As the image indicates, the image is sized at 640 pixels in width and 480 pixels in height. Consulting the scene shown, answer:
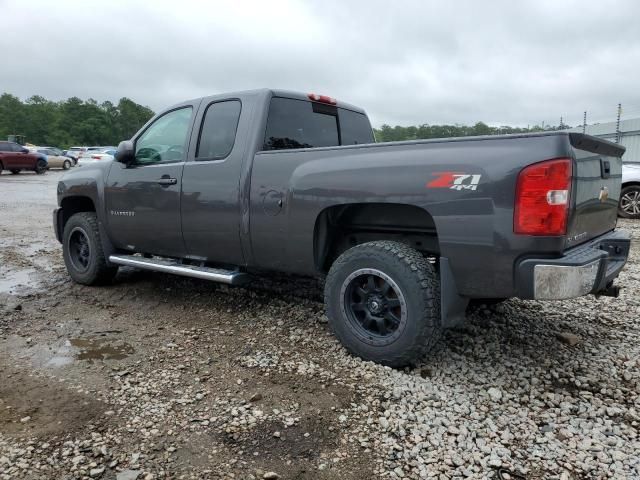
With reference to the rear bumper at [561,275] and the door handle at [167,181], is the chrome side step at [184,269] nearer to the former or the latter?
the door handle at [167,181]

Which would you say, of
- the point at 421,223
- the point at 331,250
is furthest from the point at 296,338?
the point at 421,223

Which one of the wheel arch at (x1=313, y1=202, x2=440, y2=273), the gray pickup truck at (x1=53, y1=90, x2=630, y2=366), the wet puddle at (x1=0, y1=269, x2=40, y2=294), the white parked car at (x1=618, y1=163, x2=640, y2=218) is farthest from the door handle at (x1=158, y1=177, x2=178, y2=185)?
the white parked car at (x1=618, y1=163, x2=640, y2=218)

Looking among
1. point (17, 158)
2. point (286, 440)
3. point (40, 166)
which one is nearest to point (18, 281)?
point (286, 440)

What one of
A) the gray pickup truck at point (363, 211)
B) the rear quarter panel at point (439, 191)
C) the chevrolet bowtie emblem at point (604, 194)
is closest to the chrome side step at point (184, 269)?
the gray pickup truck at point (363, 211)

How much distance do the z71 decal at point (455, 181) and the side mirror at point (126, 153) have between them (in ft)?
10.0

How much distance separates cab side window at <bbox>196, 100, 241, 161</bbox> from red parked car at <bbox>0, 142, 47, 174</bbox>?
2570cm

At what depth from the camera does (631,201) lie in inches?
400

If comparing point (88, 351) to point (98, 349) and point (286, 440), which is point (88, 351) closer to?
point (98, 349)

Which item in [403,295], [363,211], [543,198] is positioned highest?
[543,198]

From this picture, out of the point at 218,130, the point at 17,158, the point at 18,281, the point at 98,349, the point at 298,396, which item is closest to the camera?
the point at 298,396

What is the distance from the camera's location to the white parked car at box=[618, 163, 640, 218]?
9.95m

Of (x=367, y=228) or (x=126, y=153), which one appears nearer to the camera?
(x=367, y=228)

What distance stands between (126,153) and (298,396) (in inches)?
118

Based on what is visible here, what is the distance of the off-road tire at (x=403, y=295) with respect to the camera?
3010mm
